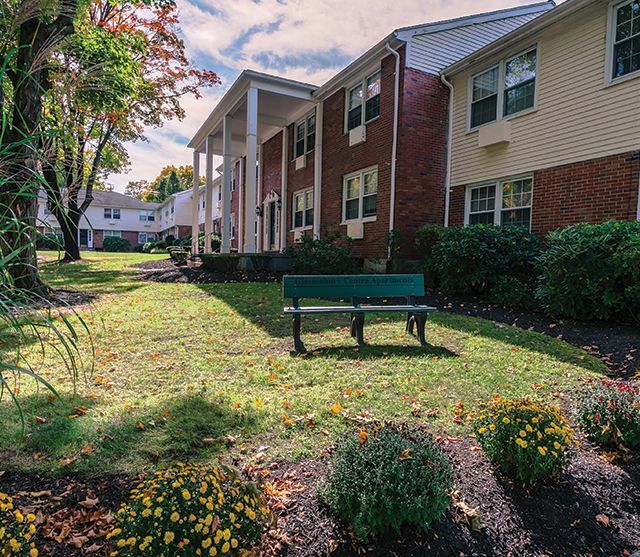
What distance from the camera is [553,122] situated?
937 centimetres

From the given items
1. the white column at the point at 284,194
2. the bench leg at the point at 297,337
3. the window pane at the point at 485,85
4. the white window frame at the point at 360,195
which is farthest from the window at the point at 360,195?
the bench leg at the point at 297,337

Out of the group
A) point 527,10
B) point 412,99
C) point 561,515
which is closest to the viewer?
point 561,515

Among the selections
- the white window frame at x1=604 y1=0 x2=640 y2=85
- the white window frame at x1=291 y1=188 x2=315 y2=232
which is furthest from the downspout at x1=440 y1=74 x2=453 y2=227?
the white window frame at x1=291 y1=188 x2=315 y2=232

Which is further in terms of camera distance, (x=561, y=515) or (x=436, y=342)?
(x=436, y=342)

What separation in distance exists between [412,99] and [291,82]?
4.38m

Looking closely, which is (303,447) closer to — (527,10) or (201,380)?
(201,380)

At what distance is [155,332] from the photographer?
19.5 feet

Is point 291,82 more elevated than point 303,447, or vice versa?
point 291,82

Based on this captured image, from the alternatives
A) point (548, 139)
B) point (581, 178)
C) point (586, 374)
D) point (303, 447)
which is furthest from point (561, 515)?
point (548, 139)

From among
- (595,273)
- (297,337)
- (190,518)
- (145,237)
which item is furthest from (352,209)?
(145,237)

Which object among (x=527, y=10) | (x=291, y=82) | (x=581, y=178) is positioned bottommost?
(x=581, y=178)

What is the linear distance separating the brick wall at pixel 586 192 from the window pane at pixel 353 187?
205 inches

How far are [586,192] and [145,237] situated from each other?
168ft

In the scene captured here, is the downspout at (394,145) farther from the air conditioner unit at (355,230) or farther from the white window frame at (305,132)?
the white window frame at (305,132)
